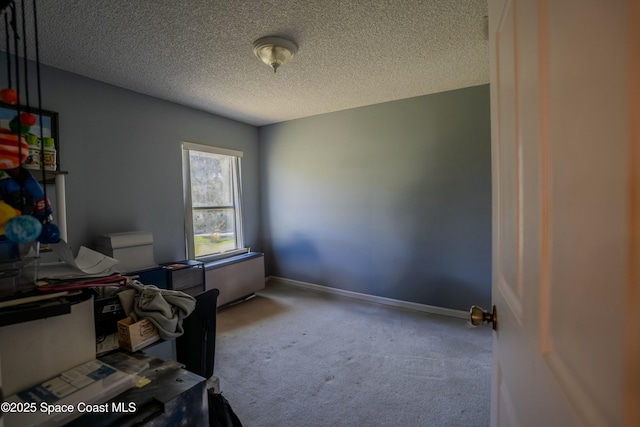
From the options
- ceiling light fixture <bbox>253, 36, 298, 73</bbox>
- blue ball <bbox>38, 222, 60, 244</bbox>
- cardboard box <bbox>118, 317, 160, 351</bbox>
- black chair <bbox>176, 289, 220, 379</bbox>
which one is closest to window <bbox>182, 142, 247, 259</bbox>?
ceiling light fixture <bbox>253, 36, 298, 73</bbox>

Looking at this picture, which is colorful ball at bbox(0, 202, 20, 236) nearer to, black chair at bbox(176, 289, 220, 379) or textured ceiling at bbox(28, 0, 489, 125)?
black chair at bbox(176, 289, 220, 379)

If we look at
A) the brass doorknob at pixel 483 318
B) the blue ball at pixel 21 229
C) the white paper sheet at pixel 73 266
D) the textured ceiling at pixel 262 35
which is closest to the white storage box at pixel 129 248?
the textured ceiling at pixel 262 35

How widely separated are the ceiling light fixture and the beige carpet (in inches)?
95.5

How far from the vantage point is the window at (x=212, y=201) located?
3500 mm

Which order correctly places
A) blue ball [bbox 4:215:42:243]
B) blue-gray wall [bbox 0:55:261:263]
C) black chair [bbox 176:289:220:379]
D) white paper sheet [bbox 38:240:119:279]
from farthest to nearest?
1. blue-gray wall [bbox 0:55:261:263]
2. black chair [bbox 176:289:220:379]
3. white paper sheet [bbox 38:240:119:279]
4. blue ball [bbox 4:215:42:243]

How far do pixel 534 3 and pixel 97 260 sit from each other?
1442 millimetres

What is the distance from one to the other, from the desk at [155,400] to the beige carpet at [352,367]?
1.13 meters

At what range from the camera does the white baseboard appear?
10.4 feet

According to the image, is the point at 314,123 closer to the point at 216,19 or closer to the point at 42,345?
the point at 216,19

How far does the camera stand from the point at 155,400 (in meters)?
0.75

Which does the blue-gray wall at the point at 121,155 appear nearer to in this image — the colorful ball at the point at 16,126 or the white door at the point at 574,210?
the colorful ball at the point at 16,126

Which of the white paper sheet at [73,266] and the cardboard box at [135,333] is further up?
the white paper sheet at [73,266]

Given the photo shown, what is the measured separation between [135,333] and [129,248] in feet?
6.66

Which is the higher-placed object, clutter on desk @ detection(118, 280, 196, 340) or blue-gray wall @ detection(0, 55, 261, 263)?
blue-gray wall @ detection(0, 55, 261, 263)
